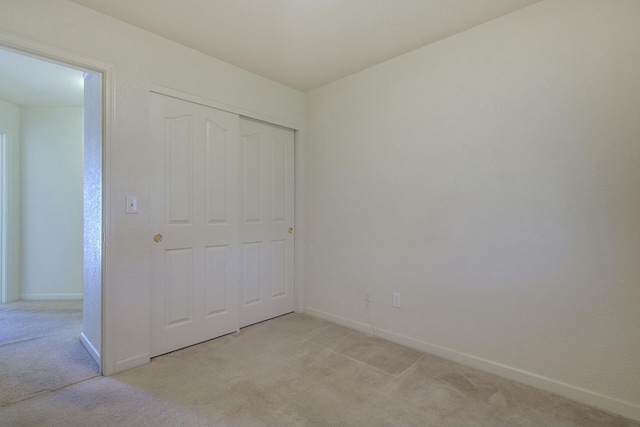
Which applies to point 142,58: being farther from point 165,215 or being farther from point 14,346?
point 14,346

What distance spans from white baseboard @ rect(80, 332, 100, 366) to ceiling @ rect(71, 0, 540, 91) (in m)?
2.36

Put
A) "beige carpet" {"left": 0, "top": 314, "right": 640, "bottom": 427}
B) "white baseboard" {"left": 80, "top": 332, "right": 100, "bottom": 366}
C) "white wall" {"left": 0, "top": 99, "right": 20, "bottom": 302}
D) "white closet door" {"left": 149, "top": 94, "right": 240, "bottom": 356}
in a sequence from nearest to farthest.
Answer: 1. "beige carpet" {"left": 0, "top": 314, "right": 640, "bottom": 427}
2. "white baseboard" {"left": 80, "top": 332, "right": 100, "bottom": 366}
3. "white closet door" {"left": 149, "top": 94, "right": 240, "bottom": 356}
4. "white wall" {"left": 0, "top": 99, "right": 20, "bottom": 302}

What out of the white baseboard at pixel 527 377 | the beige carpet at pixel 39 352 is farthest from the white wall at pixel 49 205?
the white baseboard at pixel 527 377

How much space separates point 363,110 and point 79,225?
3.88m

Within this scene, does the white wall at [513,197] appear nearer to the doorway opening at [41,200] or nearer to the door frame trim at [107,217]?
the door frame trim at [107,217]

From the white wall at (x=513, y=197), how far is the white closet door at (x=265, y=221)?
2.52 ft

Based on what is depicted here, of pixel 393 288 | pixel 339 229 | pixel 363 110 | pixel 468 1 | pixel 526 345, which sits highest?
pixel 468 1

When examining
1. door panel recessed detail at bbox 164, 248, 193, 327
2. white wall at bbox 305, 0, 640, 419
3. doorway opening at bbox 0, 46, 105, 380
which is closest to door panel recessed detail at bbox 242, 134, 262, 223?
door panel recessed detail at bbox 164, 248, 193, 327

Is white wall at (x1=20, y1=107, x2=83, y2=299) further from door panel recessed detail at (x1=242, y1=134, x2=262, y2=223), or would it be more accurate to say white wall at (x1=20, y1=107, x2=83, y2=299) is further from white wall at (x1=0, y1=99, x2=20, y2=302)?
door panel recessed detail at (x1=242, y1=134, x2=262, y2=223)

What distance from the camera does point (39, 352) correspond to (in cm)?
235

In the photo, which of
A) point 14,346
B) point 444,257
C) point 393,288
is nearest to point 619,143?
point 444,257

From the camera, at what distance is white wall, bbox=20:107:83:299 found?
12.6ft

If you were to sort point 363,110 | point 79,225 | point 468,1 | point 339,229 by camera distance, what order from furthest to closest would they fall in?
1. point 79,225
2. point 339,229
3. point 363,110
4. point 468,1

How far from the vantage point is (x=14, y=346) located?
8.02 ft
